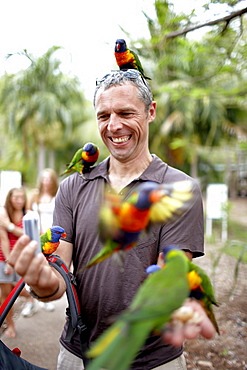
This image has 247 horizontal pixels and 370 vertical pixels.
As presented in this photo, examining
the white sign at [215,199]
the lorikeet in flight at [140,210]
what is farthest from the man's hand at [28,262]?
the white sign at [215,199]

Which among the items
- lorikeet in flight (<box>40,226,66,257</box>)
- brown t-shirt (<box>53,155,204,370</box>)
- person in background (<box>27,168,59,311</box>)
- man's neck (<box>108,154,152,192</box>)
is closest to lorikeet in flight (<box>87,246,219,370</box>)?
brown t-shirt (<box>53,155,204,370</box>)

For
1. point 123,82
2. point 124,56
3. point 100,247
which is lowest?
point 100,247

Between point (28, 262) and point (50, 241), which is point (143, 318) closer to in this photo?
point (28, 262)

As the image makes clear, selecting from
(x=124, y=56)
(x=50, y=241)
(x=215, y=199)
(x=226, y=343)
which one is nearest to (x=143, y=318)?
(x=50, y=241)

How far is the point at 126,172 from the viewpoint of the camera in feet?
5.26

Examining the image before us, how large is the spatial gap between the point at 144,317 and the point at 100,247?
0.86 m

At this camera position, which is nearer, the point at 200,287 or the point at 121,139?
the point at 200,287

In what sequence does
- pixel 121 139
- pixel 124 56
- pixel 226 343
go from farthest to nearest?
1. pixel 226 343
2. pixel 124 56
3. pixel 121 139

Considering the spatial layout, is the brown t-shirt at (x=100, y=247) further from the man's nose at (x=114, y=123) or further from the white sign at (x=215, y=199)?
the white sign at (x=215, y=199)

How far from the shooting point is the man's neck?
5.18 feet

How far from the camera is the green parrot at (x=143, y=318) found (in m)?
0.60

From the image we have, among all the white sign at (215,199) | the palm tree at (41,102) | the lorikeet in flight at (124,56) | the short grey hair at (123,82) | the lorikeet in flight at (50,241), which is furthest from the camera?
the palm tree at (41,102)

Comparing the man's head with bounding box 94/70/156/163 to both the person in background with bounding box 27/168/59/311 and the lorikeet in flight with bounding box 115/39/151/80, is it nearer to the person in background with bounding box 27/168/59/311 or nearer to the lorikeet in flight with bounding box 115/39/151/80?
the lorikeet in flight with bounding box 115/39/151/80

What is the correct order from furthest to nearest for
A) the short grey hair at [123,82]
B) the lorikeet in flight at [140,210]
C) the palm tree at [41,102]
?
the palm tree at [41,102]
the short grey hair at [123,82]
the lorikeet in flight at [140,210]
